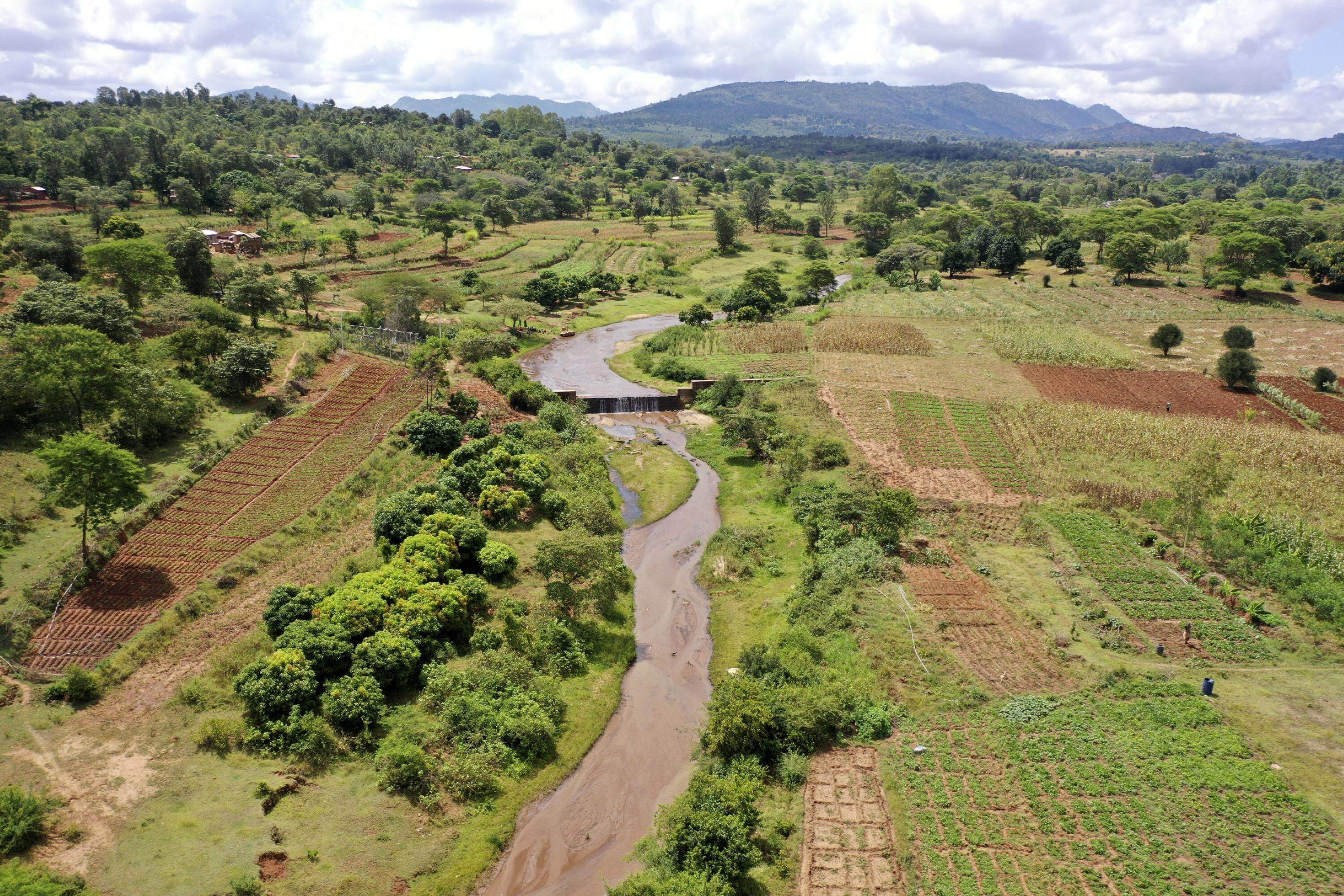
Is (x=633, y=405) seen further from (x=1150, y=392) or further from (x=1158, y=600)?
(x=1150, y=392)

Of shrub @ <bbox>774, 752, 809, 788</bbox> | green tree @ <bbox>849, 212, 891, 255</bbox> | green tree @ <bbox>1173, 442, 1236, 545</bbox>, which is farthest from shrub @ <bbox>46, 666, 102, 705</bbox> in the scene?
green tree @ <bbox>849, 212, 891, 255</bbox>

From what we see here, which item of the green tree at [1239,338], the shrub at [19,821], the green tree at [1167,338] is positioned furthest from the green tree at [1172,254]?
the shrub at [19,821]

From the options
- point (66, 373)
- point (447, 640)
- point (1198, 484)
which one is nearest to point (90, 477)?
point (66, 373)

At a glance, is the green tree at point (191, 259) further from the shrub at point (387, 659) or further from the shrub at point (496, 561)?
the shrub at point (387, 659)

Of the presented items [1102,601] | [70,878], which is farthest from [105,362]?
[1102,601]

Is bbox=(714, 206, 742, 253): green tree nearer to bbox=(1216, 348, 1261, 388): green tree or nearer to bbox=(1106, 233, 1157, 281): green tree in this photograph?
bbox=(1106, 233, 1157, 281): green tree
